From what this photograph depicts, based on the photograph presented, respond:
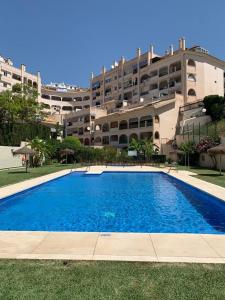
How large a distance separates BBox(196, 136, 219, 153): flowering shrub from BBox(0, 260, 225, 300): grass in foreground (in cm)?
2909

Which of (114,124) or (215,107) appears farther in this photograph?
(114,124)

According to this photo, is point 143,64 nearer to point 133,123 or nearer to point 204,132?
point 133,123

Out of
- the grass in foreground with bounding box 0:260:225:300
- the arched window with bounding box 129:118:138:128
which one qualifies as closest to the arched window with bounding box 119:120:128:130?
the arched window with bounding box 129:118:138:128

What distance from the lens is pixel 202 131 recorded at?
37406 mm

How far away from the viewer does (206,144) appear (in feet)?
108

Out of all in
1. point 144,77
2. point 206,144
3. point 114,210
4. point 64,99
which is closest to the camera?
point 114,210

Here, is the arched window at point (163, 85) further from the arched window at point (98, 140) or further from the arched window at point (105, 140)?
the arched window at point (98, 140)

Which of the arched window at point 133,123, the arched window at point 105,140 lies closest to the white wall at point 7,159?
the arched window at point 133,123

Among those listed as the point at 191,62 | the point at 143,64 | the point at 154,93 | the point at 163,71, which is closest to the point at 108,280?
the point at 191,62

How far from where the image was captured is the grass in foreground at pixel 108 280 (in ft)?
12.6

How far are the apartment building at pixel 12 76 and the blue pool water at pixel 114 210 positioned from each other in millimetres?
53159

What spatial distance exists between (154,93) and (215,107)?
17.2 metres

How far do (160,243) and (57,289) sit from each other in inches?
106

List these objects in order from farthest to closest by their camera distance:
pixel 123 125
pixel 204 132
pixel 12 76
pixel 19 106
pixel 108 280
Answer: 1. pixel 12 76
2. pixel 123 125
3. pixel 19 106
4. pixel 204 132
5. pixel 108 280
